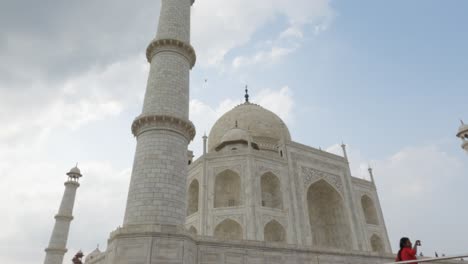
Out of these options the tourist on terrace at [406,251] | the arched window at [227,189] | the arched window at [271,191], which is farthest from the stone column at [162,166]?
the arched window at [271,191]

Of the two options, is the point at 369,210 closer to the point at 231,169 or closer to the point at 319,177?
the point at 319,177

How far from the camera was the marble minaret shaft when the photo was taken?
8.52 m

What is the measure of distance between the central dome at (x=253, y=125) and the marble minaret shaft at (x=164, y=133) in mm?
14891

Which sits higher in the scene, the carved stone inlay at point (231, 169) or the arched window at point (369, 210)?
the carved stone inlay at point (231, 169)

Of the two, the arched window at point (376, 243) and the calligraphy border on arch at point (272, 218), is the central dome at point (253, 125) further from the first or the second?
the arched window at point (376, 243)

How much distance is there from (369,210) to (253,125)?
10.6 m

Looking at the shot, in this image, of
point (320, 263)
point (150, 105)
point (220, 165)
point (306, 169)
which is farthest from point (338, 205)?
point (150, 105)

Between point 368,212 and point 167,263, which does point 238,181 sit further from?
point 167,263

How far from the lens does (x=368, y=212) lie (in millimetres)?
24000

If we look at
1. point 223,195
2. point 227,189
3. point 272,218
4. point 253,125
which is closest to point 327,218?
point 272,218

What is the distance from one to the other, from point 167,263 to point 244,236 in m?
9.81

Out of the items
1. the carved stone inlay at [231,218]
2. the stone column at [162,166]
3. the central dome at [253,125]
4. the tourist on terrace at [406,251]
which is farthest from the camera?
the central dome at [253,125]

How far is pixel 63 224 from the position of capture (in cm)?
2042

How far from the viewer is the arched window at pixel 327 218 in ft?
69.5
